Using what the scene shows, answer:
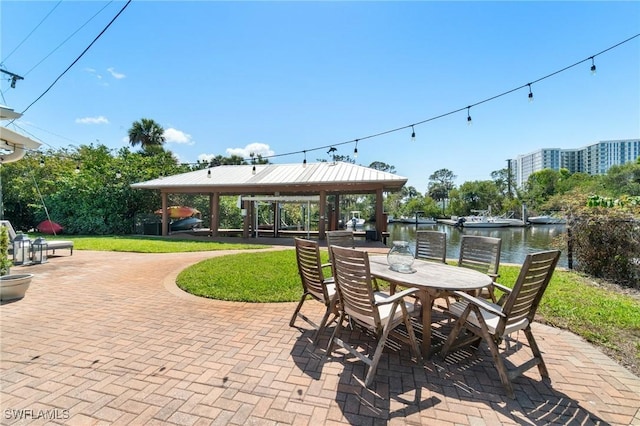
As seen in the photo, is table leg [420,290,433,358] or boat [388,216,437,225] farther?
boat [388,216,437,225]

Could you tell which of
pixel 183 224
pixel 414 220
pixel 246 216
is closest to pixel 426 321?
pixel 246 216

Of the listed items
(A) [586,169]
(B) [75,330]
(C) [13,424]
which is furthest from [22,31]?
(A) [586,169]

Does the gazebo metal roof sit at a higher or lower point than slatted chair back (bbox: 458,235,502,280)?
higher

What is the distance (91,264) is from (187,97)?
916 centimetres

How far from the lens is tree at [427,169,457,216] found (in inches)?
2438

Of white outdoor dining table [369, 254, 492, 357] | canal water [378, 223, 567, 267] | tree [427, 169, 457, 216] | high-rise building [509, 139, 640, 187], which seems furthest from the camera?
high-rise building [509, 139, 640, 187]

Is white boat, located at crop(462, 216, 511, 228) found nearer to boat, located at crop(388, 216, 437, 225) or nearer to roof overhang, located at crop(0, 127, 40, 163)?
boat, located at crop(388, 216, 437, 225)

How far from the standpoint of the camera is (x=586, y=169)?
235 feet

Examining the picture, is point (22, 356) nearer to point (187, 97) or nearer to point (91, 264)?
point (91, 264)

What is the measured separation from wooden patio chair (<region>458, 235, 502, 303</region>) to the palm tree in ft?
96.3

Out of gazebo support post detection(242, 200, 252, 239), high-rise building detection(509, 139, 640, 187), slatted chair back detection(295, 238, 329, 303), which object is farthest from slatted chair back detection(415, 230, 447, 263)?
high-rise building detection(509, 139, 640, 187)

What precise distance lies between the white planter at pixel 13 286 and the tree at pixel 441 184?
204 ft

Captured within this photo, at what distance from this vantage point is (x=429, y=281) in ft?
9.09

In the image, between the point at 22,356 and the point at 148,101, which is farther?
the point at 148,101
